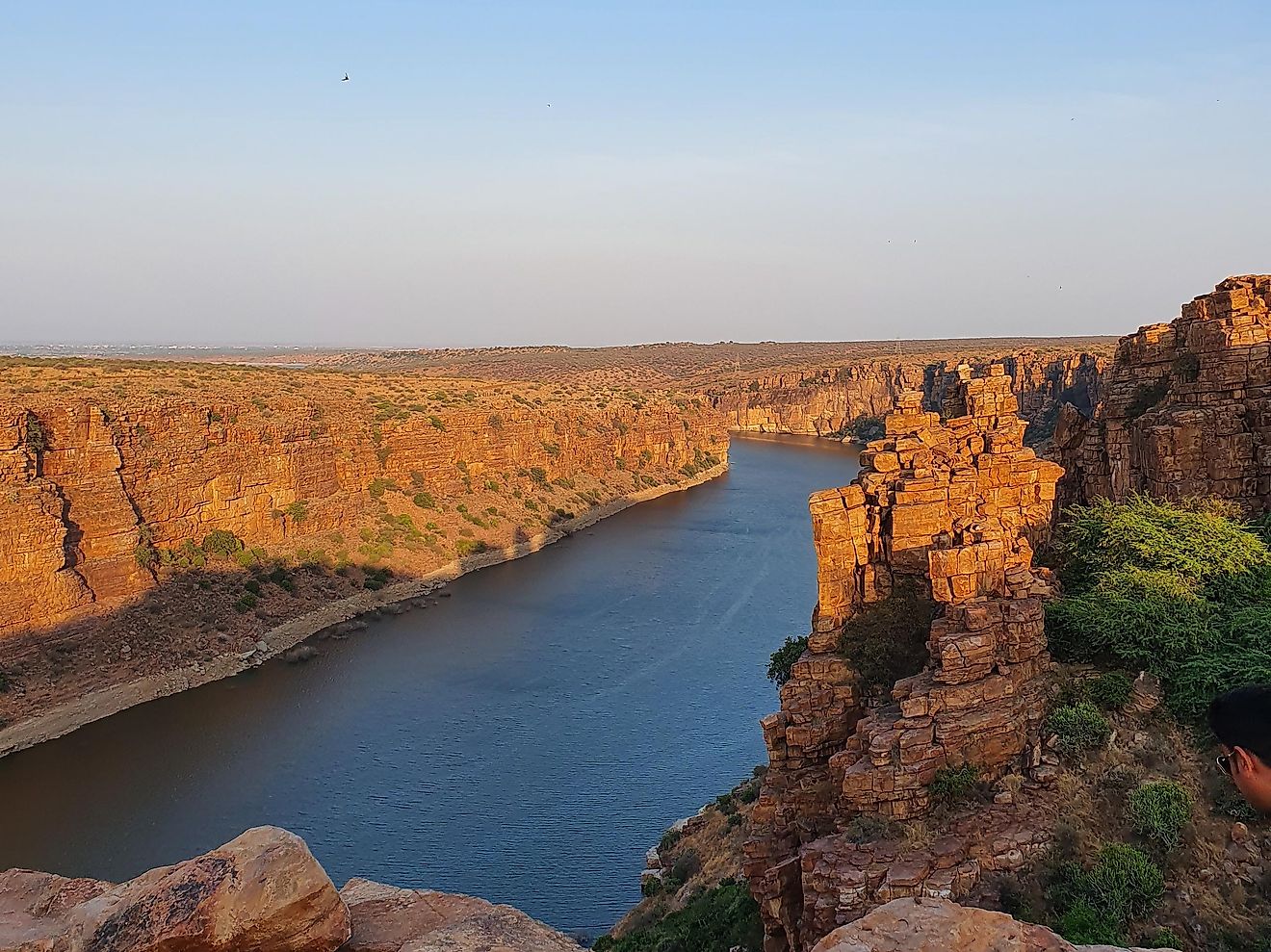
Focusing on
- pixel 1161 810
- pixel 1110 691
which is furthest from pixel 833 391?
pixel 1161 810

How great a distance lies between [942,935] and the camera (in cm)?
494

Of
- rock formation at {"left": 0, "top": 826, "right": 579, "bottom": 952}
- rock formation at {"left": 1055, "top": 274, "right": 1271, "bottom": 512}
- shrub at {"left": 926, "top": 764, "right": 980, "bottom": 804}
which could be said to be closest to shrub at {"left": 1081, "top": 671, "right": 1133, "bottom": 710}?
shrub at {"left": 926, "top": 764, "right": 980, "bottom": 804}

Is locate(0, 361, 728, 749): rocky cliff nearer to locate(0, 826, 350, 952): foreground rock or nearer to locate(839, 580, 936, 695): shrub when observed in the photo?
locate(839, 580, 936, 695): shrub

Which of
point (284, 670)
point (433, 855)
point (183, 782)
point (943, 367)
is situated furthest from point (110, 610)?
point (943, 367)

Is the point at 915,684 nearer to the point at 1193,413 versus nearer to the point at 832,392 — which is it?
the point at 1193,413

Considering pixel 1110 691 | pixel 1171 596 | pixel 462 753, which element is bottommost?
pixel 462 753

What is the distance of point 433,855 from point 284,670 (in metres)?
18.2

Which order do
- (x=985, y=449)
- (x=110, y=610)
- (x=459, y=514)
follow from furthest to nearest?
(x=459, y=514) < (x=110, y=610) < (x=985, y=449)

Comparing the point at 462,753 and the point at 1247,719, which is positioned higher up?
the point at 1247,719

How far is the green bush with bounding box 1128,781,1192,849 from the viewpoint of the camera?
38.5 ft

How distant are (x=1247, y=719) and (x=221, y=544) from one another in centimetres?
4981

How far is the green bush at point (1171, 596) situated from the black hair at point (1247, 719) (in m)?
9.79

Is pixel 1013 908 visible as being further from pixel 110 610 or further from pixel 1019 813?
pixel 110 610

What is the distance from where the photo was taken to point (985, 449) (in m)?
17.2
